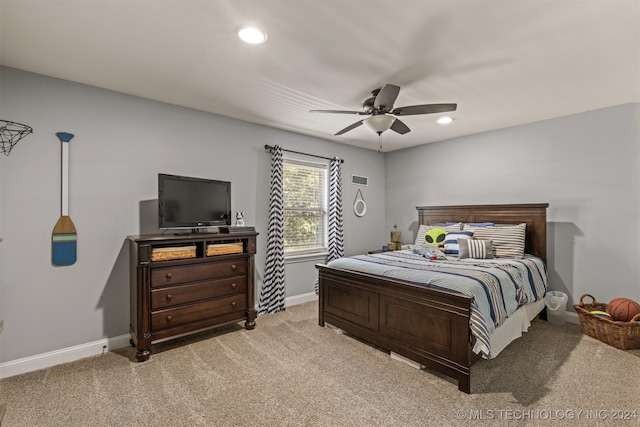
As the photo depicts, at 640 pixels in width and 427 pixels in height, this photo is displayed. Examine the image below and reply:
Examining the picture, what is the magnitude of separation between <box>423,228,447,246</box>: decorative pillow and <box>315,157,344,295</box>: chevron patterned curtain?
1354 millimetres

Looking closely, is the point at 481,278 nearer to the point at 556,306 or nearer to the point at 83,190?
the point at 556,306

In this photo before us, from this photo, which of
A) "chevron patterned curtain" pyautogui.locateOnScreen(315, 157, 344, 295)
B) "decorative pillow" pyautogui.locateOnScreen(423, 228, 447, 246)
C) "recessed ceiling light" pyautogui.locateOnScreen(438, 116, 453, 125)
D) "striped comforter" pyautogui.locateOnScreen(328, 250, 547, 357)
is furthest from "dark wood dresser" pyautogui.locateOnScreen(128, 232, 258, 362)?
"recessed ceiling light" pyautogui.locateOnScreen(438, 116, 453, 125)

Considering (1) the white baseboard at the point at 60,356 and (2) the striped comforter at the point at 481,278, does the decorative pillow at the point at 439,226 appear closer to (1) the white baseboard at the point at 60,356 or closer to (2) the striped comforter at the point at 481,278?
(2) the striped comforter at the point at 481,278

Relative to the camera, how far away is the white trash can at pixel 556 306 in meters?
3.64

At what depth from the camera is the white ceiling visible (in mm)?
1847

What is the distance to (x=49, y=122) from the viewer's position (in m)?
2.71

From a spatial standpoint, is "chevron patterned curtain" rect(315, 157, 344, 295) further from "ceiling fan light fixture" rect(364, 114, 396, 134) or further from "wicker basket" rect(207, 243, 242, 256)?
"ceiling fan light fixture" rect(364, 114, 396, 134)

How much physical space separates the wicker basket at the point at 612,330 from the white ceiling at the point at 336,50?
2297 millimetres

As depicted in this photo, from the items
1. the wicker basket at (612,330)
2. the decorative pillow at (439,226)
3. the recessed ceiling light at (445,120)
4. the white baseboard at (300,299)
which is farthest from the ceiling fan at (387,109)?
the white baseboard at (300,299)

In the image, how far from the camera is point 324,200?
4.99 metres

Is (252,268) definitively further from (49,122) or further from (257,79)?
(49,122)

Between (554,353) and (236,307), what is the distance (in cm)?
322

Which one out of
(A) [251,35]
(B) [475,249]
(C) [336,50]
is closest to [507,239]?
(B) [475,249]

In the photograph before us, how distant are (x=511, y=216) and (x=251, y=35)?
398 centimetres
